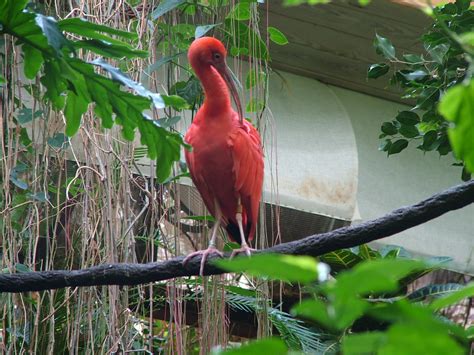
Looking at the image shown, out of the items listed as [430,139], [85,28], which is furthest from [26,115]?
[430,139]

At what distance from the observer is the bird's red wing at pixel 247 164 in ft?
8.63

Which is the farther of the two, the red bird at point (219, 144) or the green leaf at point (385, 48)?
the green leaf at point (385, 48)

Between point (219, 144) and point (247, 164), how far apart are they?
111 millimetres

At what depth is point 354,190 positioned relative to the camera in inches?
173

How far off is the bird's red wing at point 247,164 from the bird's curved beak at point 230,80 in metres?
0.07

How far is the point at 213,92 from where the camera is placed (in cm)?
266

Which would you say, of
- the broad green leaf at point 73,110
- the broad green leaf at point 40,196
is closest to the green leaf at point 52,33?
the broad green leaf at point 73,110

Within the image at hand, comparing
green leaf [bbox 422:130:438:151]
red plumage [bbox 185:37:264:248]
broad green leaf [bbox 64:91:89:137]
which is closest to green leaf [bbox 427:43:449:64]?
green leaf [bbox 422:130:438:151]

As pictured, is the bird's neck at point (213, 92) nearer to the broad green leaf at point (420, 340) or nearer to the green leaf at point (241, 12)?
the green leaf at point (241, 12)

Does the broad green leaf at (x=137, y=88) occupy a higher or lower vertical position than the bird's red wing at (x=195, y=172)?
higher

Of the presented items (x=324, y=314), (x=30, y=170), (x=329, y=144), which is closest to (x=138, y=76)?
(x=30, y=170)

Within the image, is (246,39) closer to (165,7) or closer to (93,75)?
(165,7)

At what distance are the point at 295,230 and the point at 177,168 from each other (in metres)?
1.76

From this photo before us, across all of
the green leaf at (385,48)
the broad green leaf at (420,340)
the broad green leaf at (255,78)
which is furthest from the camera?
the green leaf at (385,48)
